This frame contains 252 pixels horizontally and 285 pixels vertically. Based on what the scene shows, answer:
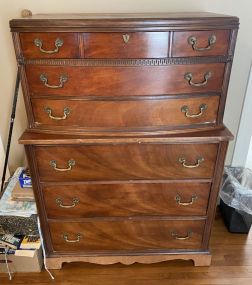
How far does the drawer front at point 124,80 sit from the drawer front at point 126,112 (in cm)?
4

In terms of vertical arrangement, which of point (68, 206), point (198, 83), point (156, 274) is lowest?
point (156, 274)

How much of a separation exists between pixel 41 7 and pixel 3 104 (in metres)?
0.62

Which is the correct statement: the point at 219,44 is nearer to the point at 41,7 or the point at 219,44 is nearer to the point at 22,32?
the point at 22,32

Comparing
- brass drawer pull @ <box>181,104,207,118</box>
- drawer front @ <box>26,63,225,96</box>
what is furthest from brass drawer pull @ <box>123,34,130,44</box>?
brass drawer pull @ <box>181,104,207,118</box>

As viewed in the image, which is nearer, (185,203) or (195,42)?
(195,42)

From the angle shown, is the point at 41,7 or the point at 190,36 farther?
the point at 41,7

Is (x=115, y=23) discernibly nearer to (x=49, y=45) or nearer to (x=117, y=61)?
(x=117, y=61)

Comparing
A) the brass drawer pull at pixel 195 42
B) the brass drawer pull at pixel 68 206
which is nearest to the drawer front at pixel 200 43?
the brass drawer pull at pixel 195 42

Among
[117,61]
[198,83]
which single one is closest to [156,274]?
[198,83]

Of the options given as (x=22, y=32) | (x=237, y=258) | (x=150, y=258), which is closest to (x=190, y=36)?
(x=22, y=32)

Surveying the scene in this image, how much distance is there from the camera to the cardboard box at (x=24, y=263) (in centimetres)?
158

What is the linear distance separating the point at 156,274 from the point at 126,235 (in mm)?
329

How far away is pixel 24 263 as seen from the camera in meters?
1.61

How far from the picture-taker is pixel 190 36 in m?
1.07
